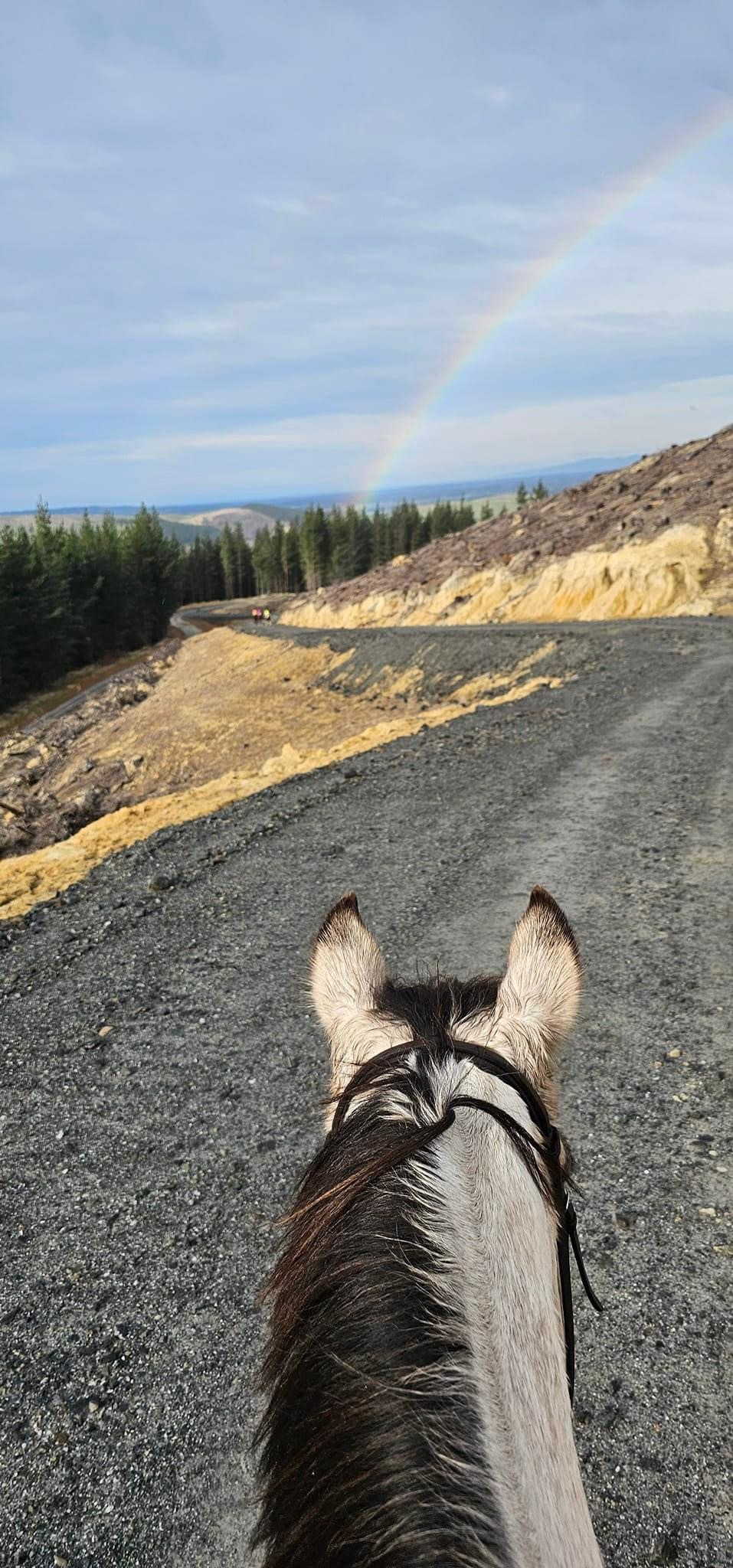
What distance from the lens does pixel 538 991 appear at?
70.4 inches

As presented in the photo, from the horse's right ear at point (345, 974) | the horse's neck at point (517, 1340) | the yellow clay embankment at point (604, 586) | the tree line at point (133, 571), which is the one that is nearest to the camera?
the horse's neck at point (517, 1340)

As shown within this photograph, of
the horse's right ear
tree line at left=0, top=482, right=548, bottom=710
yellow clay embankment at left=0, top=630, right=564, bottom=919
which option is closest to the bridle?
the horse's right ear

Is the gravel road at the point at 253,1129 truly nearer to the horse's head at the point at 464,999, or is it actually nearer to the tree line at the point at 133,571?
the horse's head at the point at 464,999

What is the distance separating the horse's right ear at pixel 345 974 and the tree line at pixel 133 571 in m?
46.5

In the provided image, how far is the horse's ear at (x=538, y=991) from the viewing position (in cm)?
168

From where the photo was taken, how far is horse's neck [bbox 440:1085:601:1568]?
0.96 m

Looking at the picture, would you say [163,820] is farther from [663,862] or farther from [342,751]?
[663,862]

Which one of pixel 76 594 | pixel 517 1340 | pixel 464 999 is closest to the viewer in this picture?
pixel 517 1340

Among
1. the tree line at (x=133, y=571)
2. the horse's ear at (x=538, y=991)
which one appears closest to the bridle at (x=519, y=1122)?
the horse's ear at (x=538, y=991)

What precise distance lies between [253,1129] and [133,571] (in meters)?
71.9

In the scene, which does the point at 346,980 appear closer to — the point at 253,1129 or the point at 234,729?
the point at 253,1129

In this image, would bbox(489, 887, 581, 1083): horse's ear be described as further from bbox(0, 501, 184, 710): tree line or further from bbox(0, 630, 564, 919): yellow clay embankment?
bbox(0, 501, 184, 710): tree line

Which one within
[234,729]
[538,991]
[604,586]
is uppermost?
[604,586]

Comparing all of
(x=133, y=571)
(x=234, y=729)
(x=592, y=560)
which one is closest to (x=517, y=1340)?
(x=234, y=729)
